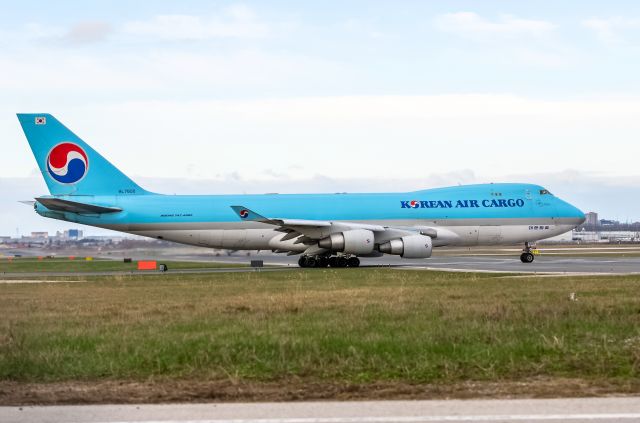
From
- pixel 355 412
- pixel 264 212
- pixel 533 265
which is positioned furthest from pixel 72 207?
pixel 355 412

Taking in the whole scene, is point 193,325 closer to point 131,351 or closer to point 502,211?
point 131,351

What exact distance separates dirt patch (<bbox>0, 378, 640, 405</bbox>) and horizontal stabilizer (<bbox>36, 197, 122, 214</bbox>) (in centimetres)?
3311

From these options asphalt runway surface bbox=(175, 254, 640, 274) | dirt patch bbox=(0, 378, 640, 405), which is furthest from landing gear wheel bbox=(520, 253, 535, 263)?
dirt patch bbox=(0, 378, 640, 405)

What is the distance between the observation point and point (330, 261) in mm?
45062

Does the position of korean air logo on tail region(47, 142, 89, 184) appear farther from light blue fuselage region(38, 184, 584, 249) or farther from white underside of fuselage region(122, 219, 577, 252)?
white underside of fuselage region(122, 219, 577, 252)

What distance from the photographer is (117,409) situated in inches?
342

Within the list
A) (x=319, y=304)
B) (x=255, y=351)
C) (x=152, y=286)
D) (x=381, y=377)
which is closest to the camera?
(x=381, y=377)

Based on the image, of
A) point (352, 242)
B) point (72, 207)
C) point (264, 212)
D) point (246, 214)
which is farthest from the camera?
point (264, 212)

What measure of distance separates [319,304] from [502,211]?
28.7 m

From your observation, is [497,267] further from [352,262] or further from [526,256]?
[352,262]

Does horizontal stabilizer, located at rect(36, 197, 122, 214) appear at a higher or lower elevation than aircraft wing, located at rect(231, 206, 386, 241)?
higher

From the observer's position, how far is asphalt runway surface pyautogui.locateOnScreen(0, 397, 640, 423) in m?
8.01

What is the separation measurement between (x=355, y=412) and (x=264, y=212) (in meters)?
37.3

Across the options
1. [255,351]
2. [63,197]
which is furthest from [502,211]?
[255,351]
